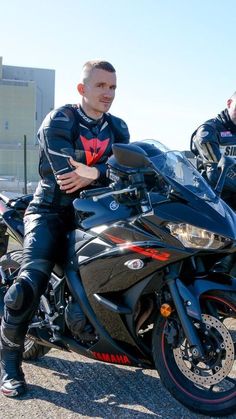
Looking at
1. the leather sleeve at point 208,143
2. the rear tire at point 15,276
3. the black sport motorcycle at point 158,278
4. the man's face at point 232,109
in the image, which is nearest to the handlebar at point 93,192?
the black sport motorcycle at point 158,278

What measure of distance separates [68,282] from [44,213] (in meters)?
0.51

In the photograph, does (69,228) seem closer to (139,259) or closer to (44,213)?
(44,213)

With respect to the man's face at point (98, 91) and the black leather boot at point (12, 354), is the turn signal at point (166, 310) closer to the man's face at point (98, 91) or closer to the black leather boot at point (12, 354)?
the black leather boot at point (12, 354)

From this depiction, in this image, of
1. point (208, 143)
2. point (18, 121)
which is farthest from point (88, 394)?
point (18, 121)

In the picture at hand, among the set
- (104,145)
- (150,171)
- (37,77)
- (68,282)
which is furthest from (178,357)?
(37,77)

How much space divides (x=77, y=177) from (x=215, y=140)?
205 centimetres

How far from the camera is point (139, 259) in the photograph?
10.1ft

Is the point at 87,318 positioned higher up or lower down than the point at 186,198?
lower down

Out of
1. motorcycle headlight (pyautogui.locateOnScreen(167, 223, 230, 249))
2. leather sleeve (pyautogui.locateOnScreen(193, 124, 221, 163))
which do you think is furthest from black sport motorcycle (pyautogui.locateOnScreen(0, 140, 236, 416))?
leather sleeve (pyautogui.locateOnScreen(193, 124, 221, 163))

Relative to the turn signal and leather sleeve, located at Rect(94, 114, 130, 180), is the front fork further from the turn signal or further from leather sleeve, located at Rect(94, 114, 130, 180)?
leather sleeve, located at Rect(94, 114, 130, 180)

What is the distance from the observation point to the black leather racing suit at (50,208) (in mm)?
3506

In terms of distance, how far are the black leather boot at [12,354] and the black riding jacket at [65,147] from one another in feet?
2.65

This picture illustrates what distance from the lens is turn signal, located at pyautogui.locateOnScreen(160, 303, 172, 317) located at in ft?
10.2

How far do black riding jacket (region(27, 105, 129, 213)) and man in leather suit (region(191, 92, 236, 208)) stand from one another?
1.21m
